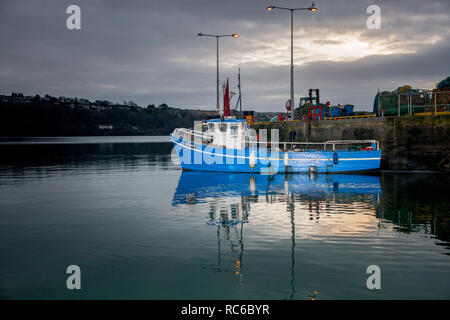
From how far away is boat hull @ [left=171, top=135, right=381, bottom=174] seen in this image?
2767 centimetres

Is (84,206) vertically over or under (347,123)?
under

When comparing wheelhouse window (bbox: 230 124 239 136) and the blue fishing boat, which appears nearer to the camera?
the blue fishing boat

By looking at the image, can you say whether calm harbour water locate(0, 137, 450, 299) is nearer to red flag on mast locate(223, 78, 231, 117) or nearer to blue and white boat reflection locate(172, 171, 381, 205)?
blue and white boat reflection locate(172, 171, 381, 205)

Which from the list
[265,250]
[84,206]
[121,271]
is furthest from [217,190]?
[121,271]

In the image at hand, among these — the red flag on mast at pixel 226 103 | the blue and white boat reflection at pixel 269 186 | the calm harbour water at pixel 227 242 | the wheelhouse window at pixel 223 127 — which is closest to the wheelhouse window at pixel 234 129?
the wheelhouse window at pixel 223 127

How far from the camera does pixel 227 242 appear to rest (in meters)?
10.7

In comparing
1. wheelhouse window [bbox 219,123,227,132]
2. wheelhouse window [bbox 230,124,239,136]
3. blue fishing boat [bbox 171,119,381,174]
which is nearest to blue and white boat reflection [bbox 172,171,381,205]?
blue fishing boat [bbox 171,119,381,174]

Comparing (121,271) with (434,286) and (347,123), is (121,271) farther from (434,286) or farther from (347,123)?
(347,123)

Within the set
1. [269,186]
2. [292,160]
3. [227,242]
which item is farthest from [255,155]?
[227,242]

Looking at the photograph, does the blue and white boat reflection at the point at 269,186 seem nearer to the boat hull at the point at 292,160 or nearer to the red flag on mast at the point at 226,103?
the boat hull at the point at 292,160

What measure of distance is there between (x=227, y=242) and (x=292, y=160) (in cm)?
1835

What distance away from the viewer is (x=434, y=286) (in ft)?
24.4

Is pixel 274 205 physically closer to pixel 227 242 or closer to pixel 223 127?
pixel 227 242
